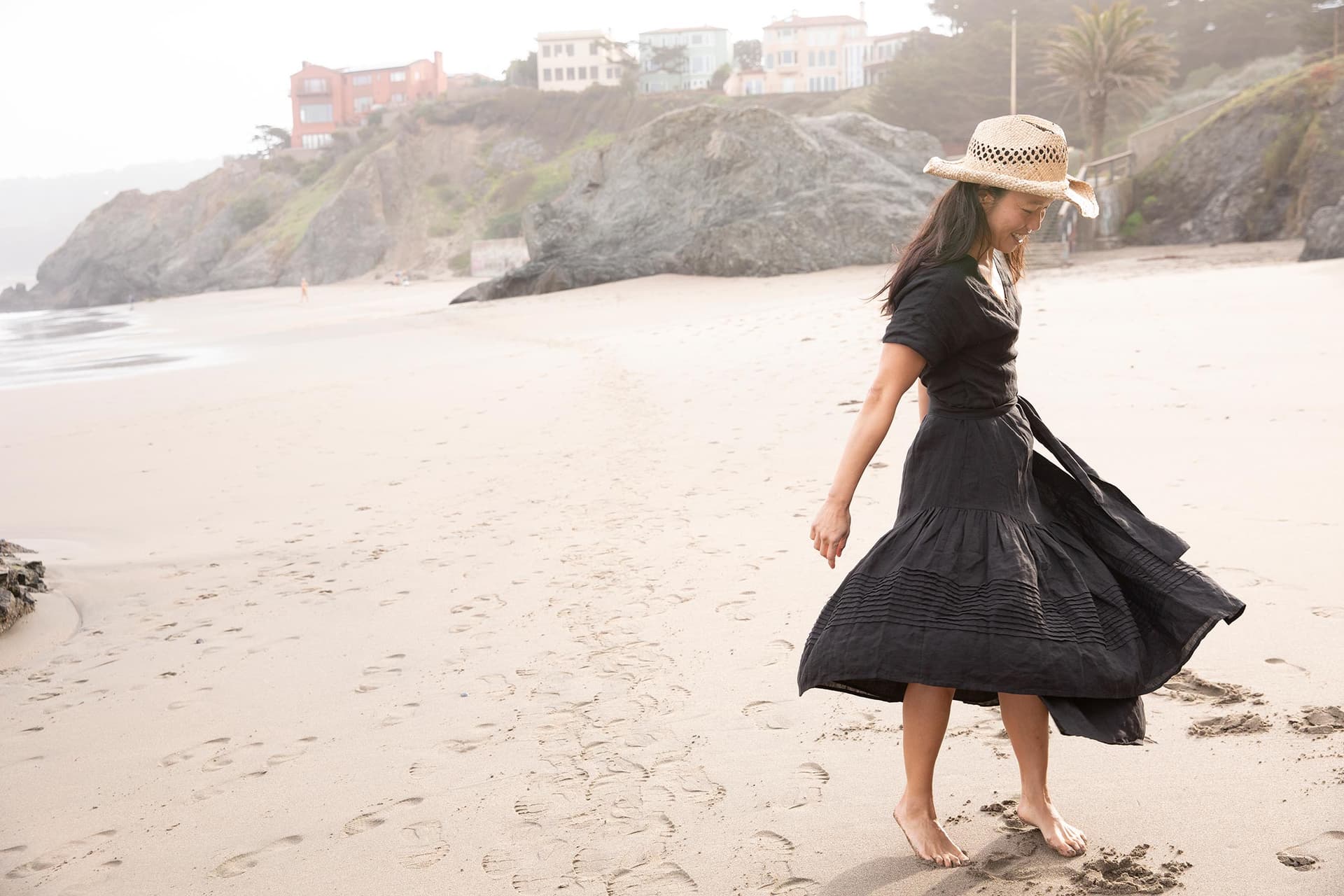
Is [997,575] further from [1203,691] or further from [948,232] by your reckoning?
[1203,691]

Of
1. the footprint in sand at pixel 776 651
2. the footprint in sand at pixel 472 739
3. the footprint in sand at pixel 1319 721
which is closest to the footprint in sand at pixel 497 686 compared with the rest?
the footprint in sand at pixel 472 739

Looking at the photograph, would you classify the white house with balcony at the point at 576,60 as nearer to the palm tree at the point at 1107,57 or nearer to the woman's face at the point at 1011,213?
the palm tree at the point at 1107,57

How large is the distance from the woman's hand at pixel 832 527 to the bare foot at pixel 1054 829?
2.67 ft

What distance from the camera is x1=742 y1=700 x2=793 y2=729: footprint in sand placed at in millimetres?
3506

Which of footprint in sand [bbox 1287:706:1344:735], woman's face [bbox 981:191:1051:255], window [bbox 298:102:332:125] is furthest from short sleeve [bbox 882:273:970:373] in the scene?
window [bbox 298:102:332:125]

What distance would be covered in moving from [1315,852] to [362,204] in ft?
198

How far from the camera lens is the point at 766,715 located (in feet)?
11.8

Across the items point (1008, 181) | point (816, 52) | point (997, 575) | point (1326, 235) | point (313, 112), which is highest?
point (816, 52)

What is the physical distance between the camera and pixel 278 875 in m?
2.86

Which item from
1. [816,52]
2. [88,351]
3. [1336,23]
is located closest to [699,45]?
[816,52]

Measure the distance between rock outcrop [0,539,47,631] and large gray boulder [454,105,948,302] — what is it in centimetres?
1814

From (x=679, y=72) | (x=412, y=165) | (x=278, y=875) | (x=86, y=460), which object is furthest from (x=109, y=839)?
(x=679, y=72)

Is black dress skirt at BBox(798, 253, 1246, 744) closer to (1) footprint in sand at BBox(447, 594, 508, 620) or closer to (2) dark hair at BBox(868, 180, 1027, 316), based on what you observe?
(2) dark hair at BBox(868, 180, 1027, 316)

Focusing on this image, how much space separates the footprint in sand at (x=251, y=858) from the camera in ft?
9.49
